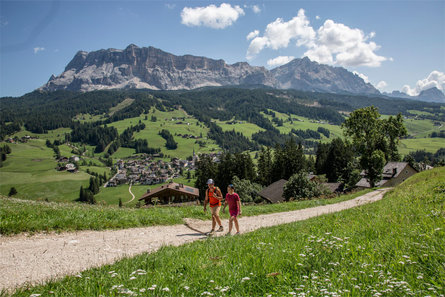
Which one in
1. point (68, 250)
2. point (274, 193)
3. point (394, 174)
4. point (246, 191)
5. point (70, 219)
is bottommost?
point (246, 191)

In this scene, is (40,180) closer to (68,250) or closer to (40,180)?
(40,180)

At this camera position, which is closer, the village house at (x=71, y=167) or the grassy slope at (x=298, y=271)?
the grassy slope at (x=298, y=271)

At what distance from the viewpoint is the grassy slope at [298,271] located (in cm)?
405

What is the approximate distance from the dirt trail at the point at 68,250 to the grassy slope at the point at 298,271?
4.84ft

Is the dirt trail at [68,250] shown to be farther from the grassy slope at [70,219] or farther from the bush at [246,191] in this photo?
the bush at [246,191]

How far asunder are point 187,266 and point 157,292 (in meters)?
1.57

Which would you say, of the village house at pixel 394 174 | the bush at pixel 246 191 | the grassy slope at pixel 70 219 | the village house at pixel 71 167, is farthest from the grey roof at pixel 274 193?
the village house at pixel 71 167

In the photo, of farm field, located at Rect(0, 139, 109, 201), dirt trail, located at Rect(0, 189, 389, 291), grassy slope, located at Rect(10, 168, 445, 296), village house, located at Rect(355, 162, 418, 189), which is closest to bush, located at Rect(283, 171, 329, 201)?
village house, located at Rect(355, 162, 418, 189)

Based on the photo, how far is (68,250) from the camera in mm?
8820

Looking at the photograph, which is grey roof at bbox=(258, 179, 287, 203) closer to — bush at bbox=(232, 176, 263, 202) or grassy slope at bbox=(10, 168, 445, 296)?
bush at bbox=(232, 176, 263, 202)

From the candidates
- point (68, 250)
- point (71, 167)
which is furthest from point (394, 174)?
point (71, 167)

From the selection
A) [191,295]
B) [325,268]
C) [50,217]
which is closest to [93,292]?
[191,295]

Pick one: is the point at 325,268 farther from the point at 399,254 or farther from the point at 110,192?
the point at 110,192

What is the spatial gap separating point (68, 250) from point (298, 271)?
25.7 feet
